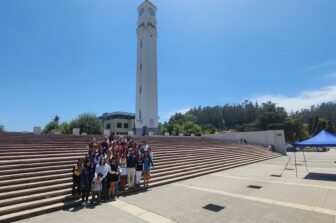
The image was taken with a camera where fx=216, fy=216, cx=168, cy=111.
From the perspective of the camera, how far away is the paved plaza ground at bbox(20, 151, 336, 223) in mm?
6258

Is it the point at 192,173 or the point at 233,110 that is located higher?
the point at 233,110

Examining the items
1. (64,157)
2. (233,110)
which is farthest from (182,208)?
(233,110)

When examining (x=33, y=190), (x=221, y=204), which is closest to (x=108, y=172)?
(x=33, y=190)

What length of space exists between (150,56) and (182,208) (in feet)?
135

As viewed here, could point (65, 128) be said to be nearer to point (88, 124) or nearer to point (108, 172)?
point (88, 124)

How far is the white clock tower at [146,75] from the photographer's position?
143 feet

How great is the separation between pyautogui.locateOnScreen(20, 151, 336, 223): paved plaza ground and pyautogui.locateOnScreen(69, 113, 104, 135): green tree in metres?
37.9

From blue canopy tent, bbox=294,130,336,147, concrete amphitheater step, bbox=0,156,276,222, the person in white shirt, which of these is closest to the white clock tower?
blue canopy tent, bbox=294,130,336,147

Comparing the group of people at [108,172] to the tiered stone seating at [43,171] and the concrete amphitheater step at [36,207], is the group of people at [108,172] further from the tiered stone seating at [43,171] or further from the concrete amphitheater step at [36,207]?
the tiered stone seating at [43,171]

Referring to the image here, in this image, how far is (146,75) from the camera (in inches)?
1753

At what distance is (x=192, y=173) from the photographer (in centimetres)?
1303

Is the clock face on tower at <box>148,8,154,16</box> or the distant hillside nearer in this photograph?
the clock face on tower at <box>148,8,154,16</box>

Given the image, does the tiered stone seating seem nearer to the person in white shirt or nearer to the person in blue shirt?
the person in blue shirt

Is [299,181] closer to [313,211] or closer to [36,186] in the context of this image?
[313,211]
